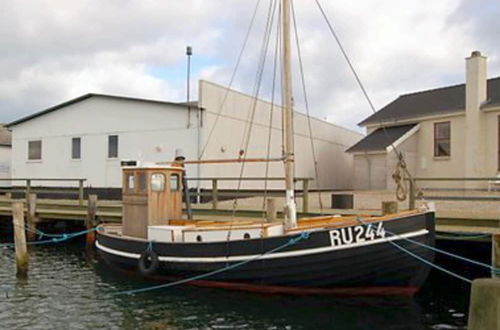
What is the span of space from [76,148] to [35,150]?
310cm

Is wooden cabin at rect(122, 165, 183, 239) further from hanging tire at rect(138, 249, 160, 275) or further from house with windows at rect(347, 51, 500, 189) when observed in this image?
house with windows at rect(347, 51, 500, 189)

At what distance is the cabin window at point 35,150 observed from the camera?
27688 millimetres

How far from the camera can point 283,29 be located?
11.2m

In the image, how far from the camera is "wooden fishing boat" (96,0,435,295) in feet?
34.0

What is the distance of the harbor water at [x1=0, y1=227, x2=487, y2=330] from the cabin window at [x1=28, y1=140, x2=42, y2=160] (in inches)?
626

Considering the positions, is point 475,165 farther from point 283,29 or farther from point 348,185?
point 283,29

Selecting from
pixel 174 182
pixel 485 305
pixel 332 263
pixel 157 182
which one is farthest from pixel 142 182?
pixel 485 305

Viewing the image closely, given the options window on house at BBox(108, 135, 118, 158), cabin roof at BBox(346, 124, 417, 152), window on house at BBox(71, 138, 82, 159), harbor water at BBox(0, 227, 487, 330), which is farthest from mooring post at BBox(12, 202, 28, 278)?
cabin roof at BBox(346, 124, 417, 152)

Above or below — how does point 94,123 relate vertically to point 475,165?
above

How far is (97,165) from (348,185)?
1664cm

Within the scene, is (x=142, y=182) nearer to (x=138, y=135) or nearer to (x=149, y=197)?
(x=149, y=197)

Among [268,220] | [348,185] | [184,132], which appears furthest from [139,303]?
[348,185]

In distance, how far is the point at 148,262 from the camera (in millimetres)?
12359

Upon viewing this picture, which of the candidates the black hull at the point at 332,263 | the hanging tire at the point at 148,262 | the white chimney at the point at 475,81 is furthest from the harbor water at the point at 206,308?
the white chimney at the point at 475,81
